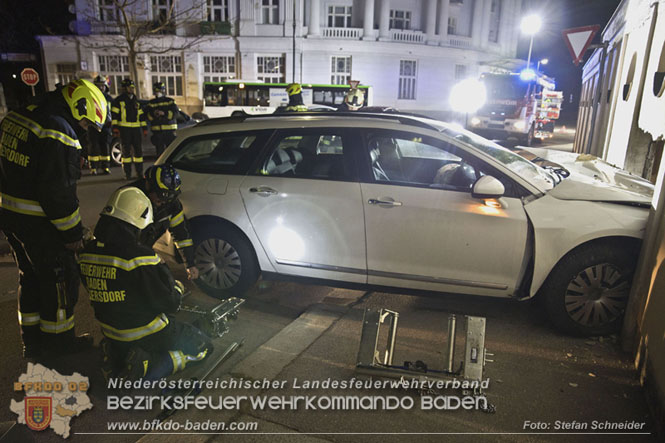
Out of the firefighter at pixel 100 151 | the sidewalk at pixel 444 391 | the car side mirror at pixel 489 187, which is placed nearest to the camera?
the sidewalk at pixel 444 391

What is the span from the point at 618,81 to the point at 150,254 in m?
9.72

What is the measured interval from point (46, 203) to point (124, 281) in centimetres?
90

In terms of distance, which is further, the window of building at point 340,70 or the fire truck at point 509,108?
the window of building at point 340,70

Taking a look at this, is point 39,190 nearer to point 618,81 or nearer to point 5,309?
point 5,309

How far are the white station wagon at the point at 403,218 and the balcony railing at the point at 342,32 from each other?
98.7ft

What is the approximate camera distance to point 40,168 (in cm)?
307

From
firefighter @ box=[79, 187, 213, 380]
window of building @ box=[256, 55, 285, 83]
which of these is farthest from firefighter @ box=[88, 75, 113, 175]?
window of building @ box=[256, 55, 285, 83]

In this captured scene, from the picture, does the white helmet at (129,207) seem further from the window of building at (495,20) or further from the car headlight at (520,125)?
the window of building at (495,20)

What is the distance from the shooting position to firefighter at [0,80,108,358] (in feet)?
10.2

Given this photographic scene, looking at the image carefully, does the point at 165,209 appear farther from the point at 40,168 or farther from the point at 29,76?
the point at 29,76

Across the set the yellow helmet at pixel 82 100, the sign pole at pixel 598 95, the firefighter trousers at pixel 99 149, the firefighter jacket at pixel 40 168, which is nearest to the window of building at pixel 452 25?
the sign pole at pixel 598 95

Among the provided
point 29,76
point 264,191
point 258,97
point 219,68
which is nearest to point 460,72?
point 258,97

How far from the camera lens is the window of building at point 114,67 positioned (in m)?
31.8

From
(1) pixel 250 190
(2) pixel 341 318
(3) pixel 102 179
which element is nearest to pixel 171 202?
(1) pixel 250 190
